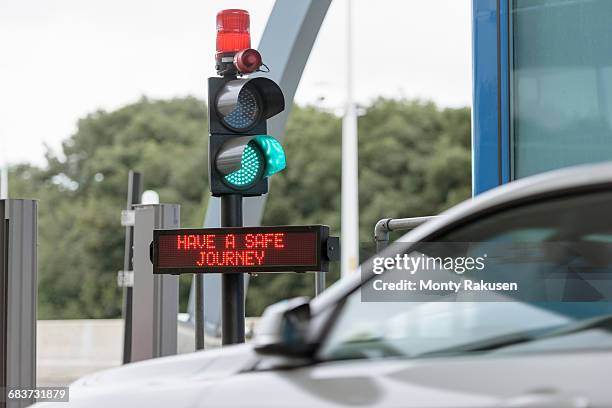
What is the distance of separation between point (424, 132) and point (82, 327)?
32818 mm

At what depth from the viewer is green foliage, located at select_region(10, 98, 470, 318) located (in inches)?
1865

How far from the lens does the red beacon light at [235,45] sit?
6.84 m

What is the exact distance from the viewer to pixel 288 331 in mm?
3047

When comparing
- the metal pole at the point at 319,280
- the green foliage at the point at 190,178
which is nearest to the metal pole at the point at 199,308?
the metal pole at the point at 319,280

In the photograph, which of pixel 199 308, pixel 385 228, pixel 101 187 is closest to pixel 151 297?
pixel 199 308

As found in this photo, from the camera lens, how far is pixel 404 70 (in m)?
52.5

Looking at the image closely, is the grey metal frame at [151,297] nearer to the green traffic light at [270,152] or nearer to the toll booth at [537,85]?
the green traffic light at [270,152]

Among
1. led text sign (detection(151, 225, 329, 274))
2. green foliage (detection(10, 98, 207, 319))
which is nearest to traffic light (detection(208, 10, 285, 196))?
led text sign (detection(151, 225, 329, 274))

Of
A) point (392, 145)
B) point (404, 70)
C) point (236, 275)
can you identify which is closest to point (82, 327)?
point (236, 275)

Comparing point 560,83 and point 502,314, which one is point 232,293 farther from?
point 502,314

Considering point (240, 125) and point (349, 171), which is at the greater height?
point (349, 171)

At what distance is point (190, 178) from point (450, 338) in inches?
1950

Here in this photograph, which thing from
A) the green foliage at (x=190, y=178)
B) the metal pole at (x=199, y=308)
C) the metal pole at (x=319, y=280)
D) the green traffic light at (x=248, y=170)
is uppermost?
the green foliage at (x=190, y=178)

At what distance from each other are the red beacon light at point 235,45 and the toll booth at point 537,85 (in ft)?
5.08
